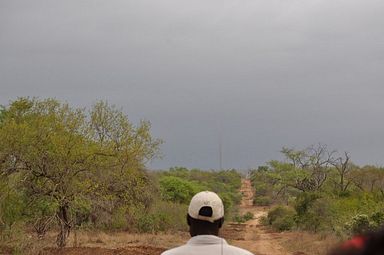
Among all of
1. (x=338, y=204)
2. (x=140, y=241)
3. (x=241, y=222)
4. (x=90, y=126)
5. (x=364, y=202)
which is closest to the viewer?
(x=90, y=126)

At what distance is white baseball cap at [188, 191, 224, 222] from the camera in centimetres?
289

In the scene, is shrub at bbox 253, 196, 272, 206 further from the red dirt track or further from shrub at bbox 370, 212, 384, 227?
the red dirt track

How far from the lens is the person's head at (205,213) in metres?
2.89

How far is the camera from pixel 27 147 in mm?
18719

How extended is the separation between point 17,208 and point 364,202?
19.0 meters

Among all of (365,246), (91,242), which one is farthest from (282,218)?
(365,246)

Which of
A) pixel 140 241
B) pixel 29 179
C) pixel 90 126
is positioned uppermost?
pixel 90 126

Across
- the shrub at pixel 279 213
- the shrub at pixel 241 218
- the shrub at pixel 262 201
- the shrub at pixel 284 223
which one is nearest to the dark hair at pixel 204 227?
the shrub at pixel 284 223

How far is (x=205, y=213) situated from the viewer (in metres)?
2.91

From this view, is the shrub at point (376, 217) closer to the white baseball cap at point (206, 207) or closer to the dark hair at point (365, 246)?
the white baseball cap at point (206, 207)

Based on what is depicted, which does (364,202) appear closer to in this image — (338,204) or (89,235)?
(338,204)

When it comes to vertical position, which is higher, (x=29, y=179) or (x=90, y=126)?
(x=90, y=126)

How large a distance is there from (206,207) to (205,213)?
0.04 m

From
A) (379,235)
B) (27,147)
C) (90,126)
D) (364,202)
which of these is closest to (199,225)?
(379,235)
